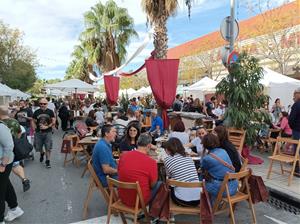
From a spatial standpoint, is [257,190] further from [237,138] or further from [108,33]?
[108,33]

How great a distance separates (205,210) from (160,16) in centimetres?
938

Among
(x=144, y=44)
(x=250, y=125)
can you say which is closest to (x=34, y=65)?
(x=144, y=44)

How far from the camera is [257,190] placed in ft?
13.8

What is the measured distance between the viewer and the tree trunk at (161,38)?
1152 centimetres

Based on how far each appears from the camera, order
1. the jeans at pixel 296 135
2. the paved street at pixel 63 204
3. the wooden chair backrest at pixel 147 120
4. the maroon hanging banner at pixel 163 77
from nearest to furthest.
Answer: the paved street at pixel 63 204, the jeans at pixel 296 135, the maroon hanging banner at pixel 163 77, the wooden chair backrest at pixel 147 120

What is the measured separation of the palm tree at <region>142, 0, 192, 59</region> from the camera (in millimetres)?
11422

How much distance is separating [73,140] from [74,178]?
1700 mm

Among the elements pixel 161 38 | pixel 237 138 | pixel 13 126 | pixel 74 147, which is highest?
pixel 161 38

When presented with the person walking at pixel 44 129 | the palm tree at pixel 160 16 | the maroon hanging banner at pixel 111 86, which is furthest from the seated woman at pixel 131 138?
the maroon hanging banner at pixel 111 86

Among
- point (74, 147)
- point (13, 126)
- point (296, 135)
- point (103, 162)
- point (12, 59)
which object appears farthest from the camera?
point (12, 59)

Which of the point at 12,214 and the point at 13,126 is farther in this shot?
the point at 13,126

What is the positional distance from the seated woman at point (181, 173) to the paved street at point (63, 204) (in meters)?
0.78

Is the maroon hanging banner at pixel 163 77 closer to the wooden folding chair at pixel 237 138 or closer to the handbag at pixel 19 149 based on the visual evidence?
the wooden folding chair at pixel 237 138

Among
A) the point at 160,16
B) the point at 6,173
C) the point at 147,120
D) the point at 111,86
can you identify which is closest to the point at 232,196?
the point at 6,173
